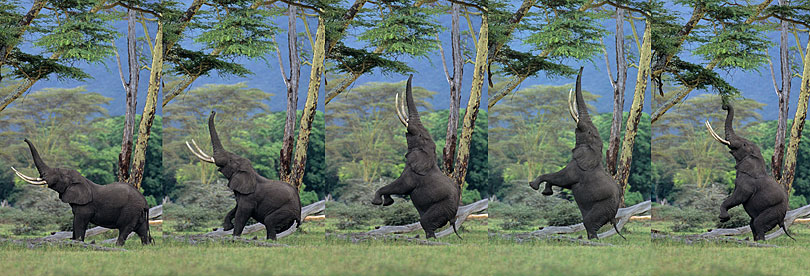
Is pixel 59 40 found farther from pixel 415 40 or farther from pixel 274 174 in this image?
pixel 415 40

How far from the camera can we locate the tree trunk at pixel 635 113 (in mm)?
12766

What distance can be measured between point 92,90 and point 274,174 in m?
3.09

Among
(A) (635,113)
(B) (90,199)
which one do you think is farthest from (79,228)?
(A) (635,113)

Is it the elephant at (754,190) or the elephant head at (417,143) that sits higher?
the elephant head at (417,143)

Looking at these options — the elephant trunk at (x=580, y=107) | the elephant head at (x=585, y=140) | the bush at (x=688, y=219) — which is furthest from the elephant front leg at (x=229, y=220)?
the bush at (x=688, y=219)

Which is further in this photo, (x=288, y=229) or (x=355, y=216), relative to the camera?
(x=355, y=216)

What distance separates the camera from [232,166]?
38.1 ft

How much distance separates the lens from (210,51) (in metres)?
12.5

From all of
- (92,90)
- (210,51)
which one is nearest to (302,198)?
(210,51)

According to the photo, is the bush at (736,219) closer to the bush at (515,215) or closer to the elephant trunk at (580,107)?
the bush at (515,215)

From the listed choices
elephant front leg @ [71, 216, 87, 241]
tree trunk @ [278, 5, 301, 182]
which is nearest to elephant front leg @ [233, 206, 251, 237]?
tree trunk @ [278, 5, 301, 182]

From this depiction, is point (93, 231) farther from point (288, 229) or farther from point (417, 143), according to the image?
point (417, 143)

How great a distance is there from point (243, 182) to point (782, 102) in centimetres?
844

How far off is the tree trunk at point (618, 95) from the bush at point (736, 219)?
219cm
